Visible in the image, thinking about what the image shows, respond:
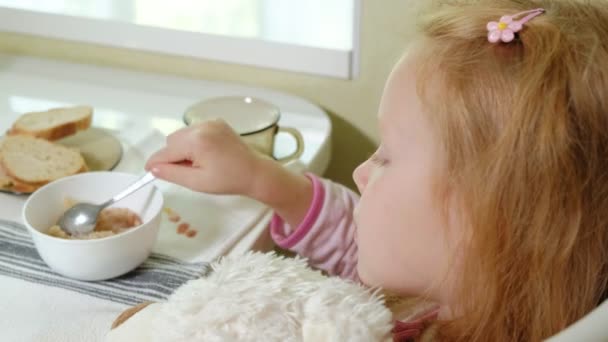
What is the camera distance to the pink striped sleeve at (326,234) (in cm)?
83

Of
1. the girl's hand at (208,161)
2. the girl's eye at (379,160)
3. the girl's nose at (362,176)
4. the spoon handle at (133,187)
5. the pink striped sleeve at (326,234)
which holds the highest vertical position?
the girl's eye at (379,160)

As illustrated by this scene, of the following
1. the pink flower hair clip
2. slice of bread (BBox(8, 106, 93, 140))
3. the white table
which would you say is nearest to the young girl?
the pink flower hair clip

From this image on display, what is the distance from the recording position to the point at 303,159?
3.05 ft

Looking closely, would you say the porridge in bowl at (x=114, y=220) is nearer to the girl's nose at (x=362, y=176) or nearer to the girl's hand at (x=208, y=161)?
the girl's hand at (x=208, y=161)

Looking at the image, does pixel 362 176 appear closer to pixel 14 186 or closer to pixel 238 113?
pixel 238 113

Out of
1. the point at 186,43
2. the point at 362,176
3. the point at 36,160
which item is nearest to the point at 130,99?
the point at 186,43

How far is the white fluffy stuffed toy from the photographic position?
0.50 metres

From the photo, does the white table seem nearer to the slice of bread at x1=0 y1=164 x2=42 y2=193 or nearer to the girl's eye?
the slice of bread at x1=0 y1=164 x2=42 y2=193

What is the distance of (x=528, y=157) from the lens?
20.3 inches

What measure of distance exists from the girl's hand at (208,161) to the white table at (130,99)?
0.11m

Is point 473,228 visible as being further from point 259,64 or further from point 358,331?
point 259,64

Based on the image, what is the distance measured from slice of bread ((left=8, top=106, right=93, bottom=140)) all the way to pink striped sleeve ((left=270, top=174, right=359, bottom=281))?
11.3 inches

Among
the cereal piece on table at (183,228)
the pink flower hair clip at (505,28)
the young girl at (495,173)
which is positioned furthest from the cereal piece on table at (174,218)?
the pink flower hair clip at (505,28)

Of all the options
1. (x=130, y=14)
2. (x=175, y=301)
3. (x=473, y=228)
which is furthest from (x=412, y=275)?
(x=130, y=14)
